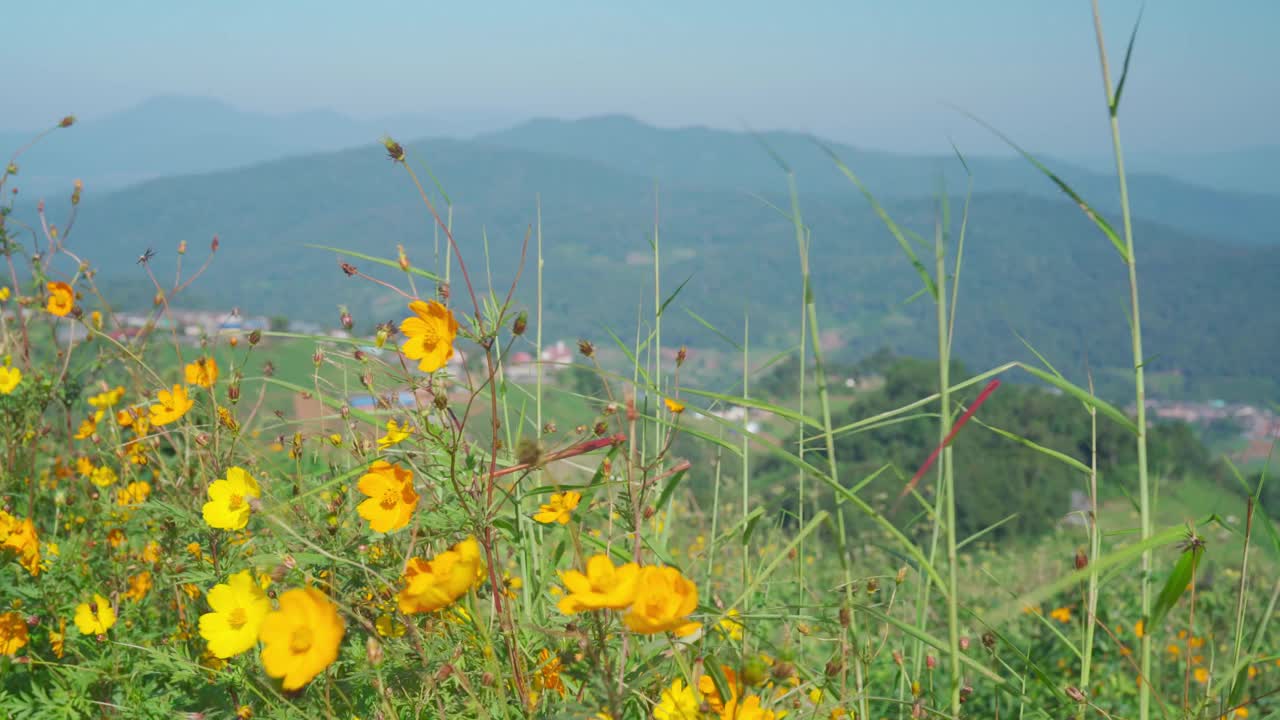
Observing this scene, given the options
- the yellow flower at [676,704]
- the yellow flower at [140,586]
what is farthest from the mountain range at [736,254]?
the yellow flower at [676,704]

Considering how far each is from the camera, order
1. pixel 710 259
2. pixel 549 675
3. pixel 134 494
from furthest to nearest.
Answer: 1. pixel 710 259
2. pixel 134 494
3. pixel 549 675

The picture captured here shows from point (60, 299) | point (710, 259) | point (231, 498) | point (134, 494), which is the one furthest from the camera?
point (710, 259)

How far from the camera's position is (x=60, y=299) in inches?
68.1

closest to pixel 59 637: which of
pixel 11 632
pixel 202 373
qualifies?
pixel 11 632

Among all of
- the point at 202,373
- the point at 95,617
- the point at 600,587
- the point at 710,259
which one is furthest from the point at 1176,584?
the point at 710,259

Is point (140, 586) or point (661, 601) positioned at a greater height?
point (661, 601)

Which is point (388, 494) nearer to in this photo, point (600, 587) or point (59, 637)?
point (600, 587)

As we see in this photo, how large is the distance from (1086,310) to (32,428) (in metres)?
108

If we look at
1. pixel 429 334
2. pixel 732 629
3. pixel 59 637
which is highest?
pixel 429 334

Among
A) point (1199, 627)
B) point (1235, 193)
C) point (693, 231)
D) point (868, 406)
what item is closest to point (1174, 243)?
point (693, 231)

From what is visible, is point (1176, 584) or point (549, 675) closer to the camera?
point (1176, 584)

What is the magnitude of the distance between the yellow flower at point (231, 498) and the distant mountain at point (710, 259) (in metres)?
49.0

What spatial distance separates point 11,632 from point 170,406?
45cm

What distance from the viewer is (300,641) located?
691 millimetres
